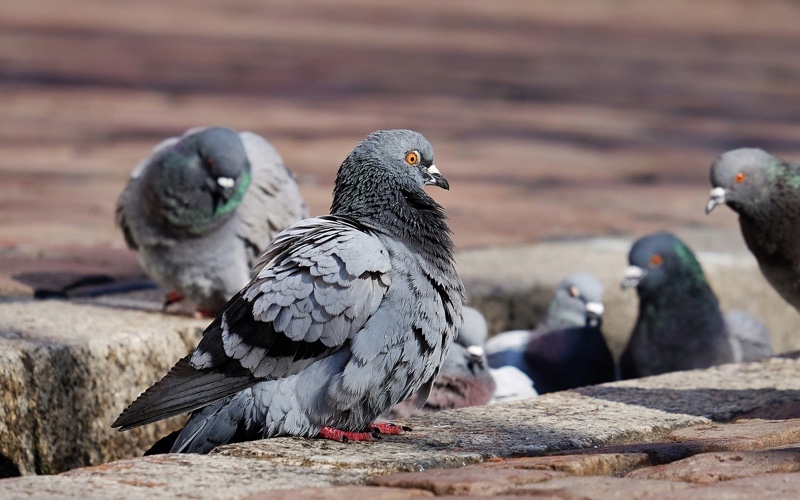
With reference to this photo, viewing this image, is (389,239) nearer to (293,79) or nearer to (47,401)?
(47,401)

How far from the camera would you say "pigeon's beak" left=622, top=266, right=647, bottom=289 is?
549 centimetres

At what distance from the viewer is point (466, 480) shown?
2.74 meters

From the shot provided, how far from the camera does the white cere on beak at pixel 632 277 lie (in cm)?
549

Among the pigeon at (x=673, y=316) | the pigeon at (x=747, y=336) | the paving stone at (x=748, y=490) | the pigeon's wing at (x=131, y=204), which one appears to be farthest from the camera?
the pigeon at (x=747, y=336)

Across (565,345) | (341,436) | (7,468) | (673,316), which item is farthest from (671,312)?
(7,468)

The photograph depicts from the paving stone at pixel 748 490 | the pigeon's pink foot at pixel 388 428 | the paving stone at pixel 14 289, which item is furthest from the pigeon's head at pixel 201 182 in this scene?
the paving stone at pixel 748 490

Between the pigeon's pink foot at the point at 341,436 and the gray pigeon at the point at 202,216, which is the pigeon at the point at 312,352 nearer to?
the pigeon's pink foot at the point at 341,436

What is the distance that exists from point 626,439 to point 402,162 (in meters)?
0.99

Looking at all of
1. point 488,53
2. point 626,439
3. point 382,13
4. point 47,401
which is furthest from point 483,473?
point 382,13

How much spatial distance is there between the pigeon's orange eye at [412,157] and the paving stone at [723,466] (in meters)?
1.20

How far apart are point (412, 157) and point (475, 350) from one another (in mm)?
1110

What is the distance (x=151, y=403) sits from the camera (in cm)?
325

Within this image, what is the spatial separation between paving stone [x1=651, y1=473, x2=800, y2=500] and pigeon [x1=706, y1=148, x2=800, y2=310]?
2.15 metres

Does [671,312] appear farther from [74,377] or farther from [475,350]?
[74,377]
